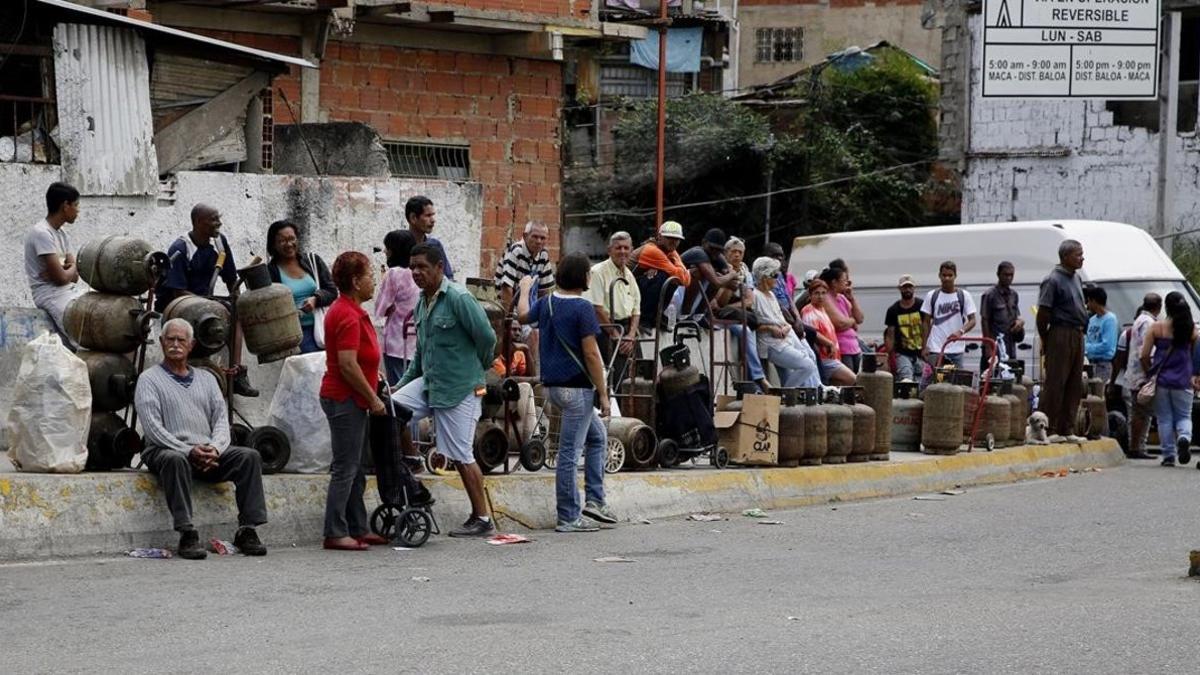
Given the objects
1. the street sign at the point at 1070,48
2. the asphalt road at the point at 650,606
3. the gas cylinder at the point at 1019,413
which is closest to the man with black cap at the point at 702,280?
the asphalt road at the point at 650,606

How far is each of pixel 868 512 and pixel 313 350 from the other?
171 inches

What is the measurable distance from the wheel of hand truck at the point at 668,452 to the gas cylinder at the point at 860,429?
1992 mm

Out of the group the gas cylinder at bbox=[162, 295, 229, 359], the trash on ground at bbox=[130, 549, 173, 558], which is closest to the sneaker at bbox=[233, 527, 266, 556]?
the trash on ground at bbox=[130, 549, 173, 558]

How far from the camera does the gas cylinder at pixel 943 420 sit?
1658 cm

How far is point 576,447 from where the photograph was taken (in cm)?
1166

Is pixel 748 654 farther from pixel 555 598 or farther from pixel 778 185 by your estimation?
pixel 778 185

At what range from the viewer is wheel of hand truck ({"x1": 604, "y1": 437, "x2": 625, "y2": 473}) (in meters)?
13.3

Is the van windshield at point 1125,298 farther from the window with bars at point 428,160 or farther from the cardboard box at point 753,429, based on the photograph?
the cardboard box at point 753,429

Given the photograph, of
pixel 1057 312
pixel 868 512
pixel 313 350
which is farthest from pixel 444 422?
pixel 1057 312

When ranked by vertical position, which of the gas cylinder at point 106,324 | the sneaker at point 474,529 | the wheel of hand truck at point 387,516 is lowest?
the sneaker at point 474,529

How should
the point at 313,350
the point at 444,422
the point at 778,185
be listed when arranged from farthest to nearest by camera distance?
the point at 778,185, the point at 313,350, the point at 444,422

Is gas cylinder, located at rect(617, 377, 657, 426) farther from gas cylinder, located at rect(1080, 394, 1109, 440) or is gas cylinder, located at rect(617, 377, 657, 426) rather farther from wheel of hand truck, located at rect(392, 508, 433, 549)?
gas cylinder, located at rect(1080, 394, 1109, 440)

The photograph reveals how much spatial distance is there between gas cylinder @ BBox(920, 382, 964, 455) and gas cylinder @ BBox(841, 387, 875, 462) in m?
1.36

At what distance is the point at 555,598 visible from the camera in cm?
901
